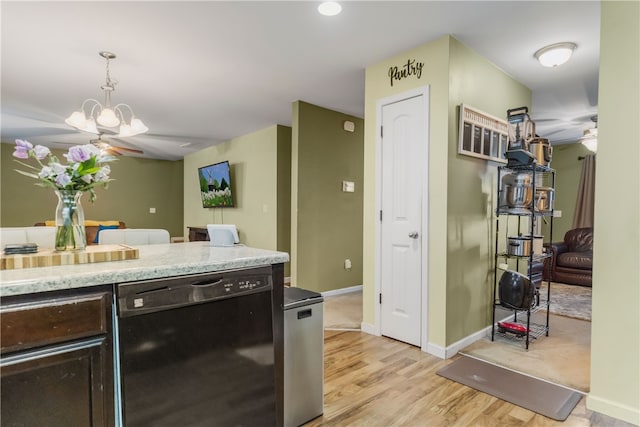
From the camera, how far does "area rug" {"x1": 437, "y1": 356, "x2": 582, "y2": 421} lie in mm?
1948

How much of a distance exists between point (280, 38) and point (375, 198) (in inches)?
60.7

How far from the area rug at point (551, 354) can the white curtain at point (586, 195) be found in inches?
149

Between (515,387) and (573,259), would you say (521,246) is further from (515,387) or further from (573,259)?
(573,259)

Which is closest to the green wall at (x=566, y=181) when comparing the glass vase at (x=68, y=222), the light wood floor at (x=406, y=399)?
the light wood floor at (x=406, y=399)

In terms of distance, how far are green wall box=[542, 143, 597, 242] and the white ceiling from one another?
2.27m

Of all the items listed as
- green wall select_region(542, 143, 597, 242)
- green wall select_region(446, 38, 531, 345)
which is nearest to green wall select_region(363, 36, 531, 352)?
green wall select_region(446, 38, 531, 345)

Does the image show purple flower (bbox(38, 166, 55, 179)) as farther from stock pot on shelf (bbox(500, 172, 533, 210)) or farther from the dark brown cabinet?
stock pot on shelf (bbox(500, 172, 533, 210))

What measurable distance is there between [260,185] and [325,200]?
58.9 inches

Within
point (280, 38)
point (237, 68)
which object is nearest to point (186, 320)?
point (280, 38)

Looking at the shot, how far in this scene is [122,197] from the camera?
805 cm

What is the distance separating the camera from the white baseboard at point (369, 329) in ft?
10.2

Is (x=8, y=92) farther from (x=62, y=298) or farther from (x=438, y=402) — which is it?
(x=438, y=402)

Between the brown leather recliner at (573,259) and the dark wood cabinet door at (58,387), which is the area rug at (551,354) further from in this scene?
the dark wood cabinet door at (58,387)

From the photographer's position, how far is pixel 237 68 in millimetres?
3256
